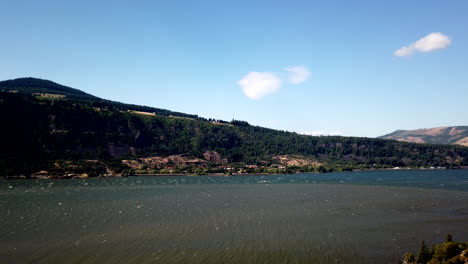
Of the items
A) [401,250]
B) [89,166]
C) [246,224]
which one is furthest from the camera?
[89,166]

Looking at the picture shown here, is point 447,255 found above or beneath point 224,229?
above

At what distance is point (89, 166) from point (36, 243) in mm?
149506

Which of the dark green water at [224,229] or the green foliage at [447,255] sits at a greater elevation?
the green foliage at [447,255]

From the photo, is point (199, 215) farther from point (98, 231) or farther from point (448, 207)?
point (448, 207)

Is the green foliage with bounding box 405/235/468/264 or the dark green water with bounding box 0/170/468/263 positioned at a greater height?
the green foliage with bounding box 405/235/468/264

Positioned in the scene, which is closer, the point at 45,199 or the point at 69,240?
the point at 69,240

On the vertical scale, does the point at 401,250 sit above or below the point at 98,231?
above

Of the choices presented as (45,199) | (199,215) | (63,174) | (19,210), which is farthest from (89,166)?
(199,215)

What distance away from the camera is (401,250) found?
40875mm

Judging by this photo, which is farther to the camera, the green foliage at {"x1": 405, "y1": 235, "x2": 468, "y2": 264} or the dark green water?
the dark green water

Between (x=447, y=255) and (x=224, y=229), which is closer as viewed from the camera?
(x=447, y=255)

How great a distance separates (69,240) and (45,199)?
48356mm

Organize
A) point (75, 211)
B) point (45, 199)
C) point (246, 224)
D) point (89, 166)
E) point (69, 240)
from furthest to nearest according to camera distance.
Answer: point (89, 166), point (45, 199), point (75, 211), point (246, 224), point (69, 240)

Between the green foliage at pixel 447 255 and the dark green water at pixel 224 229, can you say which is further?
the dark green water at pixel 224 229
